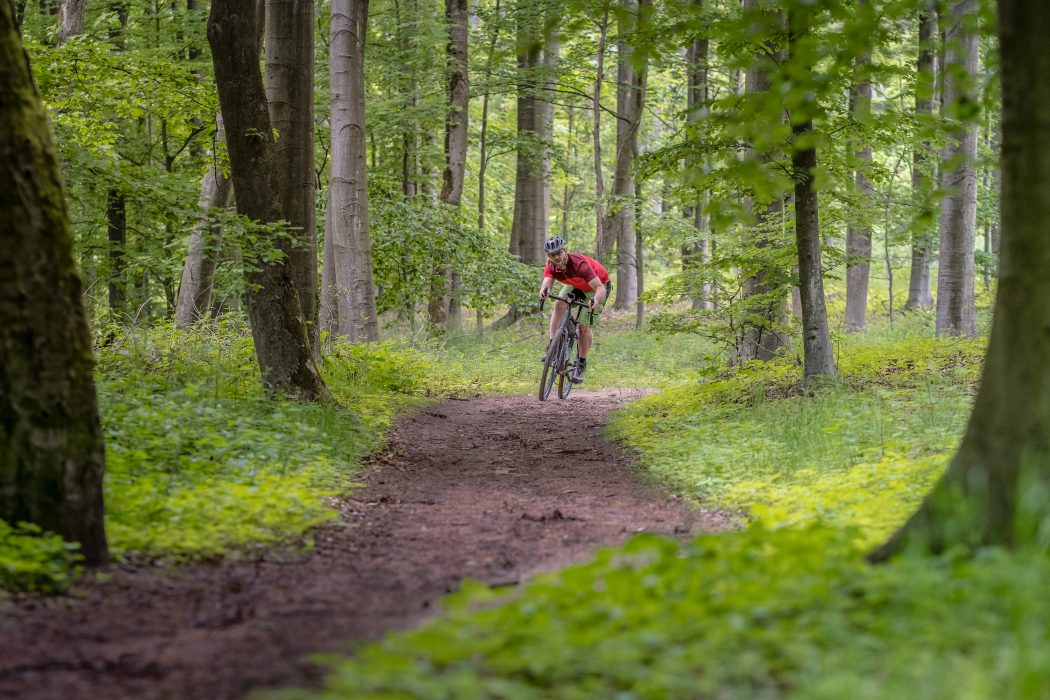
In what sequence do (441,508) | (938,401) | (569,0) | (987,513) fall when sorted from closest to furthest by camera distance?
(987,513) < (569,0) < (441,508) < (938,401)

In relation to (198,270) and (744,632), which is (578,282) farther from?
(744,632)

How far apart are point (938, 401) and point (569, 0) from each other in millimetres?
5286

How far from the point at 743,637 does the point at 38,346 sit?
11.2 feet

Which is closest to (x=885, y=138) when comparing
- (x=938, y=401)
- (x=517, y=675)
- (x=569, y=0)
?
(x=938, y=401)

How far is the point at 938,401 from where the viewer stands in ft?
27.9

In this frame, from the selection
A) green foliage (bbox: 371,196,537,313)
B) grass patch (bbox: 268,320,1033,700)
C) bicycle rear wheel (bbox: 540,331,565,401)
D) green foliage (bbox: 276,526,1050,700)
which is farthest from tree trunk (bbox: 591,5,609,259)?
green foliage (bbox: 276,526,1050,700)

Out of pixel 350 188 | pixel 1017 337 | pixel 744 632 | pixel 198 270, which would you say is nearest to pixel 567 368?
pixel 350 188

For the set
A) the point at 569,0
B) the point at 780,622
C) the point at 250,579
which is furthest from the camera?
the point at 569,0

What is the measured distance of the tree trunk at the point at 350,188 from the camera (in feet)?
45.2

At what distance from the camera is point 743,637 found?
3.01m

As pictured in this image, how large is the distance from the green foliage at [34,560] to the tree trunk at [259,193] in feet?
16.0

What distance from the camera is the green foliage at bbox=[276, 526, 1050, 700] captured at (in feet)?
8.66

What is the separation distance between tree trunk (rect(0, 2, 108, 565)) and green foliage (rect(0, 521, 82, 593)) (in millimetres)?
85

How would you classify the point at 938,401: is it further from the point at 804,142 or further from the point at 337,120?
the point at 337,120
